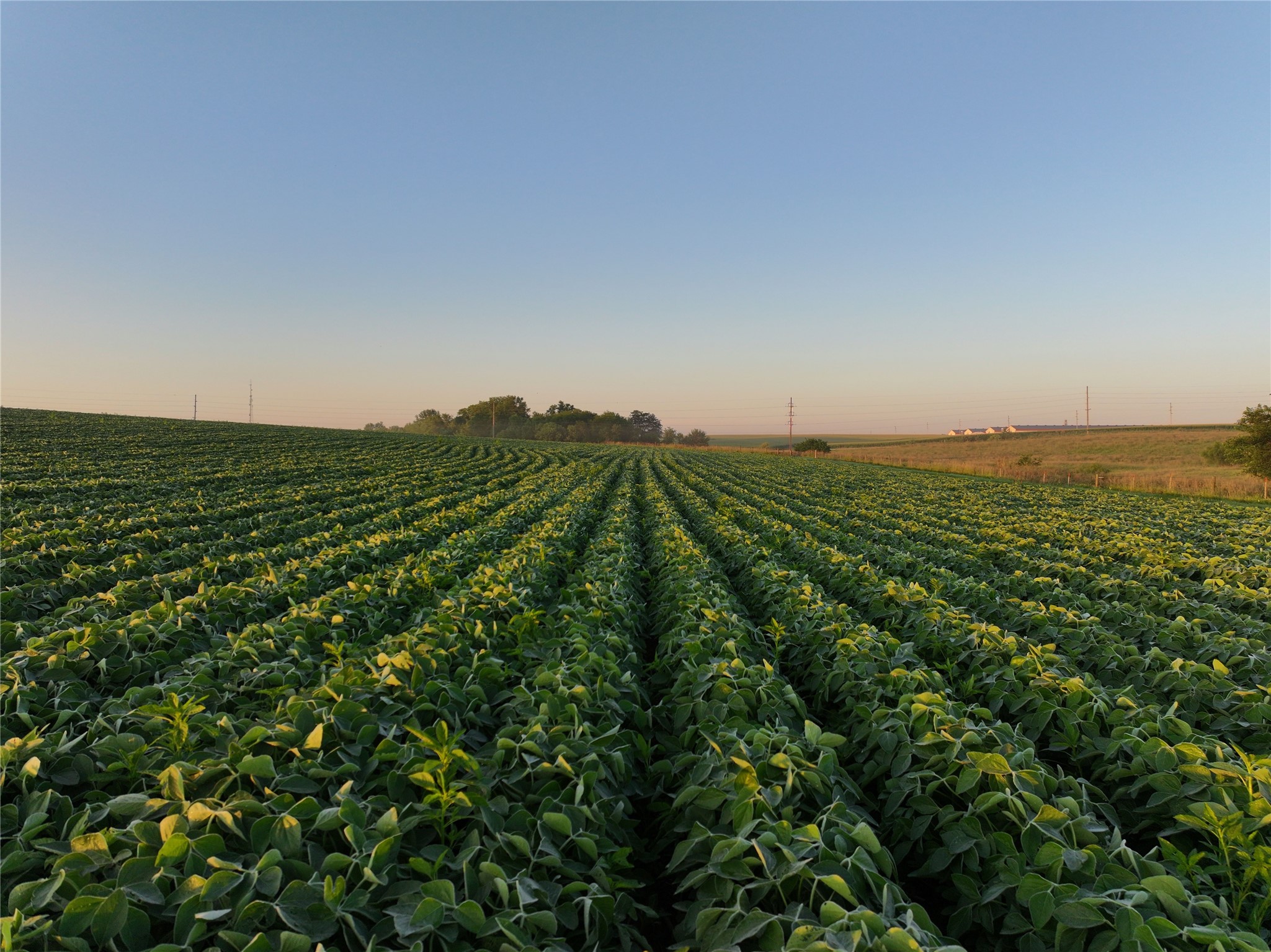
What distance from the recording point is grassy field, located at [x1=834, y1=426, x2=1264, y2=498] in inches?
1176

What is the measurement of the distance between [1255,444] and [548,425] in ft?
298

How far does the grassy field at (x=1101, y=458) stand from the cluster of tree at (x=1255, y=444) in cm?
74

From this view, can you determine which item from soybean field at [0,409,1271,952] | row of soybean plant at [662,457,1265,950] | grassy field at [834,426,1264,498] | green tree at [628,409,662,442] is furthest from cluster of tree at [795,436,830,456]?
row of soybean plant at [662,457,1265,950]

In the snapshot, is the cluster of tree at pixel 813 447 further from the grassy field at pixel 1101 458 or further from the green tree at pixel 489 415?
the green tree at pixel 489 415

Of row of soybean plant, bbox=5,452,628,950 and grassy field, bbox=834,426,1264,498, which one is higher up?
grassy field, bbox=834,426,1264,498

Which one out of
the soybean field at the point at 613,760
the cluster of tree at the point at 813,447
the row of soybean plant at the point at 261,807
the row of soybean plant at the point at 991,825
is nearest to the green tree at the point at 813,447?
the cluster of tree at the point at 813,447

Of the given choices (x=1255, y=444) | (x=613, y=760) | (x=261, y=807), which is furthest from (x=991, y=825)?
(x=1255, y=444)

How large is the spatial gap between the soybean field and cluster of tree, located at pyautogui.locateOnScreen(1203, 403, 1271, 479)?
1212 inches

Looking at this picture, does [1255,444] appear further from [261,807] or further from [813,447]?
[813,447]

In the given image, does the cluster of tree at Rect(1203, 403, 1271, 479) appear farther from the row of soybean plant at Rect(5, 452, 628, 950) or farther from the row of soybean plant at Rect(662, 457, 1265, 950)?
the row of soybean plant at Rect(5, 452, 628, 950)

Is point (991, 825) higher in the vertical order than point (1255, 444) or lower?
lower

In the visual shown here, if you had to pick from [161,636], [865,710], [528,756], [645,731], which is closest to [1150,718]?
[865,710]

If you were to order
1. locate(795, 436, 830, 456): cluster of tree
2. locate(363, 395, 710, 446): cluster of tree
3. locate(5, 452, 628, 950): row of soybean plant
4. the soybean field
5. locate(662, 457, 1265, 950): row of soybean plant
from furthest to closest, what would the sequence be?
locate(363, 395, 710, 446): cluster of tree
locate(795, 436, 830, 456): cluster of tree
locate(662, 457, 1265, 950): row of soybean plant
the soybean field
locate(5, 452, 628, 950): row of soybean plant

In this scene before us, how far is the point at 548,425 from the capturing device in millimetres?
106500
